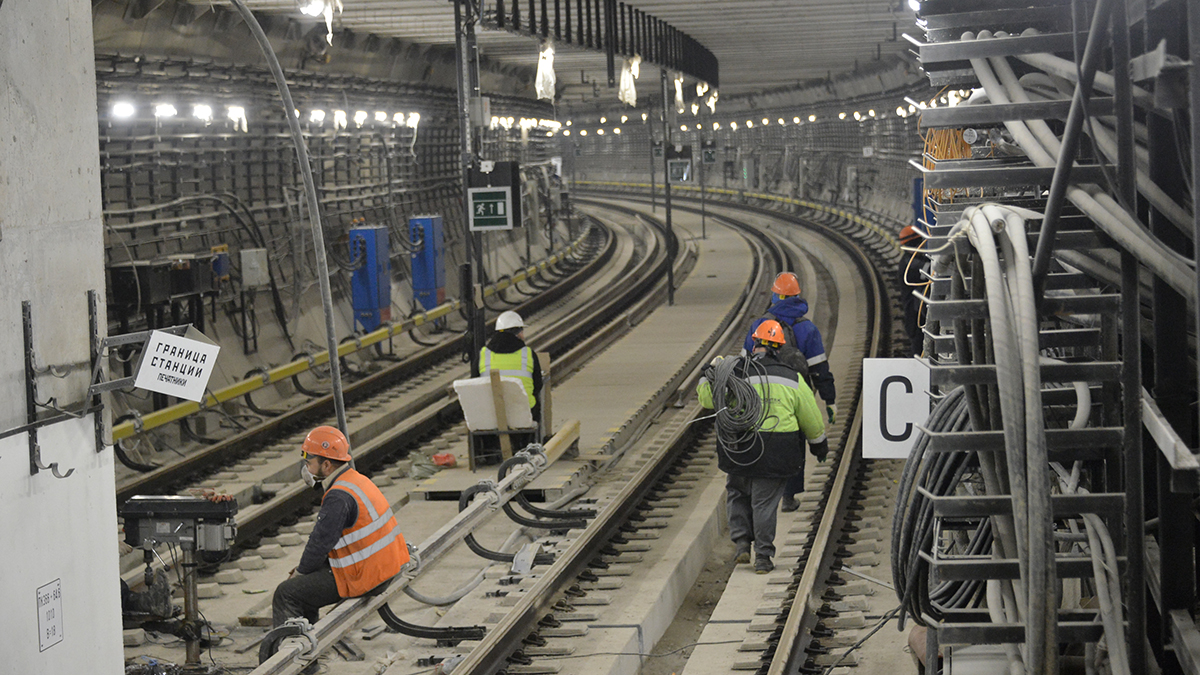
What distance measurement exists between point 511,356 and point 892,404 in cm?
566

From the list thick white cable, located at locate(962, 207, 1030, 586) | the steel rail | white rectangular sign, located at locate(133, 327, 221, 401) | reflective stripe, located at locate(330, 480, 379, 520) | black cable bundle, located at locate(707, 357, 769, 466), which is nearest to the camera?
thick white cable, located at locate(962, 207, 1030, 586)

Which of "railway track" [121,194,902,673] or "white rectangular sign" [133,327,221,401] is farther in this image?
"railway track" [121,194,902,673]

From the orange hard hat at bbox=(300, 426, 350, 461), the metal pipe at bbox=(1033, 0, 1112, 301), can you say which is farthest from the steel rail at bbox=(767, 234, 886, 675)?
the metal pipe at bbox=(1033, 0, 1112, 301)

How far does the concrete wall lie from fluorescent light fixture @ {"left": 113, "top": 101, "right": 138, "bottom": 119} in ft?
30.0

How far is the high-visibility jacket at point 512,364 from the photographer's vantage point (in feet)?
42.5

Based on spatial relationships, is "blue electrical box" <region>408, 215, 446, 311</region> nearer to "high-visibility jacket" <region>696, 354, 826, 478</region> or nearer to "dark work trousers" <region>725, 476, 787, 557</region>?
"dark work trousers" <region>725, 476, 787, 557</region>

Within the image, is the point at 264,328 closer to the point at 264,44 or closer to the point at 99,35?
the point at 99,35

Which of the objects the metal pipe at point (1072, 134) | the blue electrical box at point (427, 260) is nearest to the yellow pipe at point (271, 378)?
the blue electrical box at point (427, 260)

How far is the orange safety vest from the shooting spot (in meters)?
8.15

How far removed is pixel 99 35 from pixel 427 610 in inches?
314

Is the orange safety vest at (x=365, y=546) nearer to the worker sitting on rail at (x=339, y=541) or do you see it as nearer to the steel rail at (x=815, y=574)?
the worker sitting on rail at (x=339, y=541)

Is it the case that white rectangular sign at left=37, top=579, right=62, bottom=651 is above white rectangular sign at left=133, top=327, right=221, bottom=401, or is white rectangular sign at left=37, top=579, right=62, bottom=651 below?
below

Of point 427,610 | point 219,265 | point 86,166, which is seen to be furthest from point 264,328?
point 86,166

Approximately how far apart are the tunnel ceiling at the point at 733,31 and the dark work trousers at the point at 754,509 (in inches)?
394
